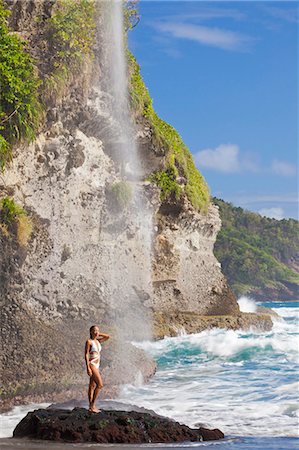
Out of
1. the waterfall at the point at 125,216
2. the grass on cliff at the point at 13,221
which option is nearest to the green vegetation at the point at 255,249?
the waterfall at the point at 125,216

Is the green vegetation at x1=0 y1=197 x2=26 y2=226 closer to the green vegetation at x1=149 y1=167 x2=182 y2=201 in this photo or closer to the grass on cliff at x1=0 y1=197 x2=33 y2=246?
the grass on cliff at x1=0 y1=197 x2=33 y2=246

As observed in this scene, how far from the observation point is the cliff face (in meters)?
14.4

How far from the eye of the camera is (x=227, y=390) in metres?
15.6

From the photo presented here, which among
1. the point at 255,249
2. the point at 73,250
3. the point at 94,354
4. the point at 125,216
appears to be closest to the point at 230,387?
the point at 73,250

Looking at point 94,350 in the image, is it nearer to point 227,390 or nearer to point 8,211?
point 8,211

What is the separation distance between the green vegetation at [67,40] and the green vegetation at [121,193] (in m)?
3.58

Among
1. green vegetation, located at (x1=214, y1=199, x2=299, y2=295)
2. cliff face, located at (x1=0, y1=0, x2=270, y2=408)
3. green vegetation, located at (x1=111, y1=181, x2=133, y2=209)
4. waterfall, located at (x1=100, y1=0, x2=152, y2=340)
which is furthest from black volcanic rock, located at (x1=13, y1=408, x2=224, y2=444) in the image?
green vegetation, located at (x1=214, y1=199, x2=299, y2=295)

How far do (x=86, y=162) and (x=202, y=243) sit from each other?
12337 millimetres

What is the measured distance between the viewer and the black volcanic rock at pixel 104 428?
32.8 ft

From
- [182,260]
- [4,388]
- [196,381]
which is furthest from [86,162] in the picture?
[182,260]

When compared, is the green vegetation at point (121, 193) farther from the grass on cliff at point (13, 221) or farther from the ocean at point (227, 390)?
the grass on cliff at point (13, 221)

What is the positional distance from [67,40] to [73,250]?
13.8 feet

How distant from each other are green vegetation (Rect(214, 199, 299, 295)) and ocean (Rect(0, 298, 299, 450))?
86497 millimetres

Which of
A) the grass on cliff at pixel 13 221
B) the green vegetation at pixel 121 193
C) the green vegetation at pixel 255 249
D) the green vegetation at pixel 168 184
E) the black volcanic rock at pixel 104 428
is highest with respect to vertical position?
the green vegetation at pixel 255 249
